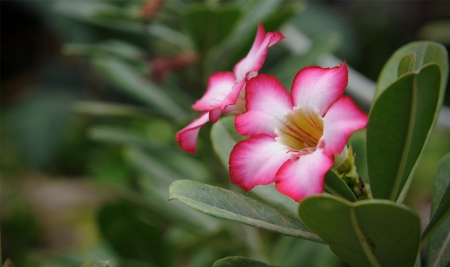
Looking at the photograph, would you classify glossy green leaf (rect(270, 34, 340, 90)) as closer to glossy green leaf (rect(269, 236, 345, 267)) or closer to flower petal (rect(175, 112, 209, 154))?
glossy green leaf (rect(269, 236, 345, 267))

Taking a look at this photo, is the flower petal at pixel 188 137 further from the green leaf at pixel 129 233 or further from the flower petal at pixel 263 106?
the green leaf at pixel 129 233

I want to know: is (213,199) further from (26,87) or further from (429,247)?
(26,87)

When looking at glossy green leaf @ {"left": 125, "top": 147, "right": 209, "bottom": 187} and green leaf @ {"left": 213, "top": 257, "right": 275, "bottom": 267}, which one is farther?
glossy green leaf @ {"left": 125, "top": 147, "right": 209, "bottom": 187}

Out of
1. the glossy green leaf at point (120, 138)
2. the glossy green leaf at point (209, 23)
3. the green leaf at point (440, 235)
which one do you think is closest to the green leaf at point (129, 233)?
the glossy green leaf at point (120, 138)

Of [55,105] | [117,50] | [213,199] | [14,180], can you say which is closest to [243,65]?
[213,199]

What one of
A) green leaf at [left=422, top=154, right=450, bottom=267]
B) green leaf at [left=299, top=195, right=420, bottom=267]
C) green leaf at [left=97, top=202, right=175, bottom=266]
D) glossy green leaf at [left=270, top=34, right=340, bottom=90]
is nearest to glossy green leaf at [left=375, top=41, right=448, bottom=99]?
green leaf at [left=422, top=154, right=450, bottom=267]

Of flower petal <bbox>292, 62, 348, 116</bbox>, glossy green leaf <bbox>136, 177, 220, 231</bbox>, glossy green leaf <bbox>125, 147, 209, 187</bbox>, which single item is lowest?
glossy green leaf <bbox>136, 177, 220, 231</bbox>
